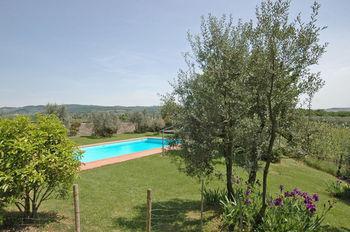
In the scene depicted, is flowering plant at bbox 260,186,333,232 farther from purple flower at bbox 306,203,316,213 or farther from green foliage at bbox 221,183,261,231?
green foliage at bbox 221,183,261,231

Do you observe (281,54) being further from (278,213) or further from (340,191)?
(340,191)

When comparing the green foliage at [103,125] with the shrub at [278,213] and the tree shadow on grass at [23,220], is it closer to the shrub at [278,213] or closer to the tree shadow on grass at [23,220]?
the tree shadow on grass at [23,220]

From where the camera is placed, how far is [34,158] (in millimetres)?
6902

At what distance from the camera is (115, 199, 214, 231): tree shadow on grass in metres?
7.85

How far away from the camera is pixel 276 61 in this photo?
6.11 metres

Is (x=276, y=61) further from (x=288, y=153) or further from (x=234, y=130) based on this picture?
(x=288, y=153)

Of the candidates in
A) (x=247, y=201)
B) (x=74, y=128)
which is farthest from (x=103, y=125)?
(x=247, y=201)

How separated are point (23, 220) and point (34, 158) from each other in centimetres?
176

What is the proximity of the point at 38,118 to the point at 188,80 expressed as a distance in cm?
440

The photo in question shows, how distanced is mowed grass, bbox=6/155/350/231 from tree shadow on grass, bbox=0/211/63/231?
0.19m

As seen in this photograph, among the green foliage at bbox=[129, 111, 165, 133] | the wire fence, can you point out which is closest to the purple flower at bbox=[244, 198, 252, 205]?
the wire fence

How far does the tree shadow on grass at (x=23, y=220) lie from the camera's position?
693cm

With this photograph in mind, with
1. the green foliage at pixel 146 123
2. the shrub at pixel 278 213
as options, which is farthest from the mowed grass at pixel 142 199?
the green foliage at pixel 146 123

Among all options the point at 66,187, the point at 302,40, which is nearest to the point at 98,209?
the point at 66,187
